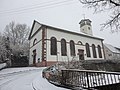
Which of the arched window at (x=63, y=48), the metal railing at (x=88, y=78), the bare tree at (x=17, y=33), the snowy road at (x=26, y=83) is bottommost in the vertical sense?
the snowy road at (x=26, y=83)

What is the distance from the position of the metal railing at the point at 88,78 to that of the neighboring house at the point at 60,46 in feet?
40.3

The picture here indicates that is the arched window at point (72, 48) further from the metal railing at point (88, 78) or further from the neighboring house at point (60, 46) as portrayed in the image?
the metal railing at point (88, 78)

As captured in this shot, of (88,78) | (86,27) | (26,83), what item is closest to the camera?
(88,78)

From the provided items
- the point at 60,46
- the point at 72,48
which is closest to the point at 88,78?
the point at 60,46

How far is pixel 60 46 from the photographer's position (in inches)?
869

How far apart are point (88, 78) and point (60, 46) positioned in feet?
55.9

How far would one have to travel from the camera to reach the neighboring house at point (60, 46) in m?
20.6

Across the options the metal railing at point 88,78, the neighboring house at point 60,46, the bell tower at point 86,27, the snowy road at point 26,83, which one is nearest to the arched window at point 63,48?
the neighboring house at point 60,46

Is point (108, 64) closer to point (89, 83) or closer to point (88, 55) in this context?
point (88, 55)

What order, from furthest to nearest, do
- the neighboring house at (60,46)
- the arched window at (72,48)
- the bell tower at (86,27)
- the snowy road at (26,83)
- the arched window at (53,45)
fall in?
the bell tower at (86,27) < the arched window at (72,48) < the arched window at (53,45) < the neighboring house at (60,46) < the snowy road at (26,83)

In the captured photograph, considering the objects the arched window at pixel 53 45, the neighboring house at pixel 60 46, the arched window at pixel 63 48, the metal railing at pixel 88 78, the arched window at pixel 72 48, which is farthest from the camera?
the arched window at pixel 72 48

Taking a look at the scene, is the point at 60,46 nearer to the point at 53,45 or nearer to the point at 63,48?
the point at 63,48

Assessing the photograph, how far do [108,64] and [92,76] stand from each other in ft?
51.1

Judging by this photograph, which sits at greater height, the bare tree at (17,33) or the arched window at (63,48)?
the bare tree at (17,33)
